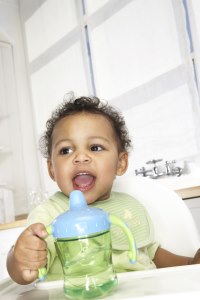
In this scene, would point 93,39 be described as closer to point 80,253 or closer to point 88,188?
point 88,188

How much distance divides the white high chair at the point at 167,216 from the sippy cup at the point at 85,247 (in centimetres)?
47

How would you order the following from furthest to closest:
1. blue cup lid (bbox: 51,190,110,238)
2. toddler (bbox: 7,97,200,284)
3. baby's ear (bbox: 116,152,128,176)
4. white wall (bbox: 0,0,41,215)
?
white wall (bbox: 0,0,41,215), baby's ear (bbox: 116,152,128,176), toddler (bbox: 7,97,200,284), blue cup lid (bbox: 51,190,110,238)

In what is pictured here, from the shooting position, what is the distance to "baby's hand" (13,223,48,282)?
463 mm

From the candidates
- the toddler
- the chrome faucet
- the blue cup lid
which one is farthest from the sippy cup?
the chrome faucet

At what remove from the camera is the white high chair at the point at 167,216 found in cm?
91

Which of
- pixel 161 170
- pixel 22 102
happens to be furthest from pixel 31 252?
pixel 22 102

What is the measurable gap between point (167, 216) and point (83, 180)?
276 millimetres

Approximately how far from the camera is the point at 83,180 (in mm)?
794

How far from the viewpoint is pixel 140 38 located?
101 inches

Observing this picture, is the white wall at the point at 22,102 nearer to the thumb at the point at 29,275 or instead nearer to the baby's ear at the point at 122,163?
the baby's ear at the point at 122,163

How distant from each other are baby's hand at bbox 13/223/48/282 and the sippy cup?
22 mm

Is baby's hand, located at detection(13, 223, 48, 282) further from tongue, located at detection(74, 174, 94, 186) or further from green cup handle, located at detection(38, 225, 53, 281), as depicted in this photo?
tongue, located at detection(74, 174, 94, 186)

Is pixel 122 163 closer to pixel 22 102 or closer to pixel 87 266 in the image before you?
pixel 87 266

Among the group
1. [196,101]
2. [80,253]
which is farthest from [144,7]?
[80,253]
